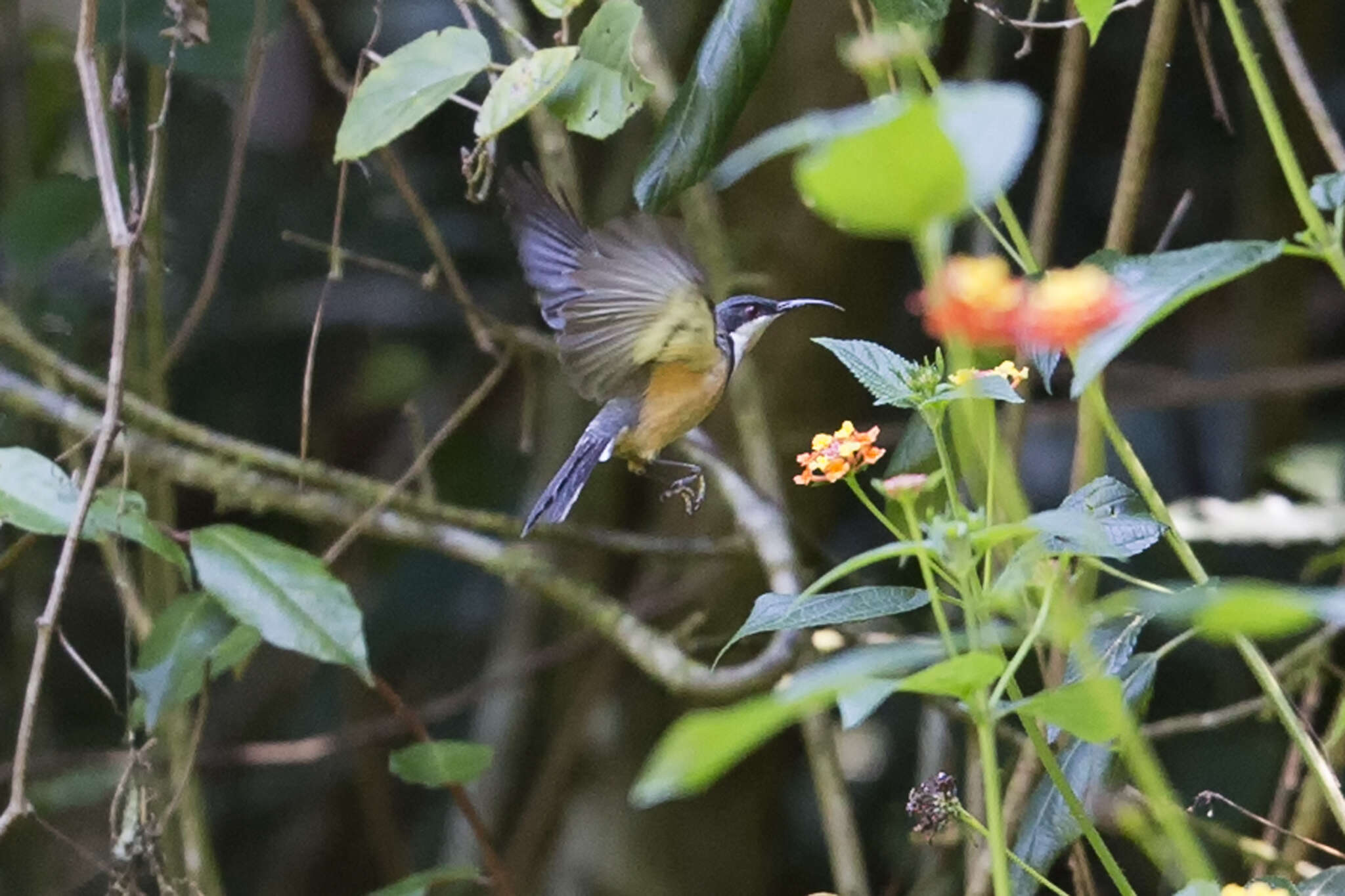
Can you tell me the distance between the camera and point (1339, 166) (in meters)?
1.13

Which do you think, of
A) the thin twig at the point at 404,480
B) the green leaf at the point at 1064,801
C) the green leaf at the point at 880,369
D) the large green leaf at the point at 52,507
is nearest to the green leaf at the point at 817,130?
the green leaf at the point at 880,369

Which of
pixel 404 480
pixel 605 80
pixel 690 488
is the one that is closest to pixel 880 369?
pixel 605 80

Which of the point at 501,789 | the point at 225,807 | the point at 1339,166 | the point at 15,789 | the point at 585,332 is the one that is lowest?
the point at 225,807

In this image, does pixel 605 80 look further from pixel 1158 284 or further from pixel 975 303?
pixel 975 303

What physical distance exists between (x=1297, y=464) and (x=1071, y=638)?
6.31ft

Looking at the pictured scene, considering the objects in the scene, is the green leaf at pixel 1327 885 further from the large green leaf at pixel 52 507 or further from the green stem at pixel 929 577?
the large green leaf at pixel 52 507

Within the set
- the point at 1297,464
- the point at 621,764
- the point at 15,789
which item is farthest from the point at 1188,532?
the point at 15,789

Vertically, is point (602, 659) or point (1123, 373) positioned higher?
point (1123, 373)

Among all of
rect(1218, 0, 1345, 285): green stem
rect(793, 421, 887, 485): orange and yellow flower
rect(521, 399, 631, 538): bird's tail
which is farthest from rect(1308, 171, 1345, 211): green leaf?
rect(521, 399, 631, 538): bird's tail

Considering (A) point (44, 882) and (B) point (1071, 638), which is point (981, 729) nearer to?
(B) point (1071, 638)

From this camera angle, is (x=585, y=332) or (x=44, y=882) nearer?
(x=585, y=332)

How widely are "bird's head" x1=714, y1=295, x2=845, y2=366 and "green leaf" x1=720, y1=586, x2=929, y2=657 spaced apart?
0.87 meters

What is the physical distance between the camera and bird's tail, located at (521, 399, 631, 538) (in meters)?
1.62

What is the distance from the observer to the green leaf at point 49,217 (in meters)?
2.23
